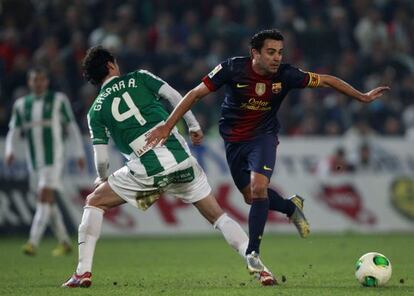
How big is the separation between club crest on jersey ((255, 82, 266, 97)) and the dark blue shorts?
0.44 metres

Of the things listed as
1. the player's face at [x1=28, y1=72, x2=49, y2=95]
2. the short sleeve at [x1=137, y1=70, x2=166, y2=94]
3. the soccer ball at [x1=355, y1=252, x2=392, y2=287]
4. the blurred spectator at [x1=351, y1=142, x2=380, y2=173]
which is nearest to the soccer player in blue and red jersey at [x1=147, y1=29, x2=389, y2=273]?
the short sleeve at [x1=137, y1=70, x2=166, y2=94]

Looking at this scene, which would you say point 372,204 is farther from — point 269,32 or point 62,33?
point 269,32

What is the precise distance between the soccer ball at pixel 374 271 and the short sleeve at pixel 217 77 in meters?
1.94

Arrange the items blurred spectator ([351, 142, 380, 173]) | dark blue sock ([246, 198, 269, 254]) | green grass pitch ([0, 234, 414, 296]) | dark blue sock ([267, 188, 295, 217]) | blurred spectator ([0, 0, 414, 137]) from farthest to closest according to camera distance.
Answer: blurred spectator ([0, 0, 414, 137]) < blurred spectator ([351, 142, 380, 173]) < dark blue sock ([267, 188, 295, 217]) < dark blue sock ([246, 198, 269, 254]) < green grass pitch ([0, 234, 414, 296])

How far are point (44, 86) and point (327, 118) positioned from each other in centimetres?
642

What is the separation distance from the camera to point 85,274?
8453 mm

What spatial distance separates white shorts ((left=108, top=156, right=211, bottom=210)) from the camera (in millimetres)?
8625

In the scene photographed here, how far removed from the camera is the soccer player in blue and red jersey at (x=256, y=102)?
846 centimetres

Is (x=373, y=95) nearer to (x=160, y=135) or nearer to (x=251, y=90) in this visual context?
(x=251, y=90)

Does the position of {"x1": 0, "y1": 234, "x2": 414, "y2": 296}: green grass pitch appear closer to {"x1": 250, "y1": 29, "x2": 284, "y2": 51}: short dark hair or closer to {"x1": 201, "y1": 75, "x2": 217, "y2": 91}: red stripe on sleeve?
{"x1": 201, "y1": 75, "x2": 217, "y2": 91}: red stripe on sleeve

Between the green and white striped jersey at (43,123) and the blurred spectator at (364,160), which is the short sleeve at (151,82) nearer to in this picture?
the green and white striped jersey at (43,123)

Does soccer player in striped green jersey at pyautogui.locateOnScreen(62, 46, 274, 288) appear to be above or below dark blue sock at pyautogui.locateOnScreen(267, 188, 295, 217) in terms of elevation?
above

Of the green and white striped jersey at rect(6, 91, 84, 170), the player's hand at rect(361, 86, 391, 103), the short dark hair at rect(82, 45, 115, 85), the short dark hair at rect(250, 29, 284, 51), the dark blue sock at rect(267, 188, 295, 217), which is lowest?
the green and white striped jersey at rect(6, 91, 84, 170)

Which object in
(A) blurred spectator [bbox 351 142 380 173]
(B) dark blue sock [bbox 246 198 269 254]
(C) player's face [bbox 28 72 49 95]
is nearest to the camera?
(B) dark blue sock [bbox 246 198 269 254]
